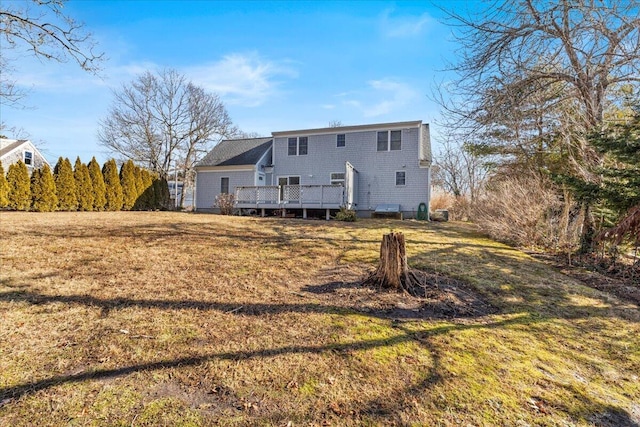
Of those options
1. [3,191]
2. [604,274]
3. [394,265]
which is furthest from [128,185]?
[604,274]

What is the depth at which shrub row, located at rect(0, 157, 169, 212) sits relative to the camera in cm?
1370

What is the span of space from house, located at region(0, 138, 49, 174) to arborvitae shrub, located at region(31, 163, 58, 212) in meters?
12.3

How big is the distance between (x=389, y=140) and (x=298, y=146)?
5.52 metres

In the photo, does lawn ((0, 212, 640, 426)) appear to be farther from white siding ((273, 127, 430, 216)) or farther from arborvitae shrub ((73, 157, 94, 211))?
arborvitae shrub ((73, 157, 94, 211))

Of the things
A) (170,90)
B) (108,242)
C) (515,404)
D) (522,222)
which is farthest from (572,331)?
(170,90)

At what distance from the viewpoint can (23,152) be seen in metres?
25.0

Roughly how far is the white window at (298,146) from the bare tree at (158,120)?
10158 millimetres

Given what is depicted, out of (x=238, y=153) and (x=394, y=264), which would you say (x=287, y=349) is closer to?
(x=394, y=264)

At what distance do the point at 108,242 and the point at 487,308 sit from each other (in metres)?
6.94

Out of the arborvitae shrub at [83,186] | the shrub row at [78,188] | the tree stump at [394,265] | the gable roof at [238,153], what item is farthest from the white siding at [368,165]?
the tree stump at [394,265]

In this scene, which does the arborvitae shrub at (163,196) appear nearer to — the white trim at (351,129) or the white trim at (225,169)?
the white trim at (225,169)

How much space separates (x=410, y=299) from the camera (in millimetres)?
4016

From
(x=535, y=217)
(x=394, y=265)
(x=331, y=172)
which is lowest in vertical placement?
(x=394, y=265)

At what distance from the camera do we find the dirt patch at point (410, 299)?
146 inches
